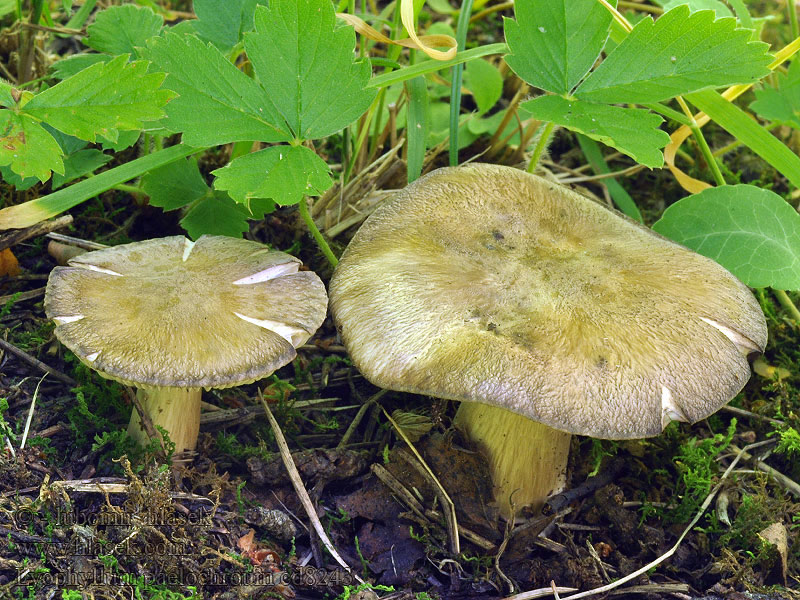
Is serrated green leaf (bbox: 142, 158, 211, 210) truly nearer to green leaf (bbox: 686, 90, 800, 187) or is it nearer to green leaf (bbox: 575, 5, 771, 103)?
green leaf (bbox: 575, 5, 771, 103)

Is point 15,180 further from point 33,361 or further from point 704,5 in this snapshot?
point 704,5

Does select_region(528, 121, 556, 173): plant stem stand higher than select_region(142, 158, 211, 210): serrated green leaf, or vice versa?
select_region(528, 121, 556, 173): plant stem

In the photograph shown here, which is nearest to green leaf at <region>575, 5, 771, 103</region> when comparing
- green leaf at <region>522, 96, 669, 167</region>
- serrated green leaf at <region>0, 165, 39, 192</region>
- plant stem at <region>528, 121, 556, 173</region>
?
green leaf at <region>522, 96, 669, 167</region>

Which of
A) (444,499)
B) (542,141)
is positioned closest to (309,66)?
(542,141)

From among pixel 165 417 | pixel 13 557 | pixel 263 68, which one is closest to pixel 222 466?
pixel 165 417

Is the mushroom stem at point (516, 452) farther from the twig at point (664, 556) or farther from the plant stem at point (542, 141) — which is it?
the plant stem at point (542, 141)

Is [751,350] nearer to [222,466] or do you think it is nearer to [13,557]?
[222,466]

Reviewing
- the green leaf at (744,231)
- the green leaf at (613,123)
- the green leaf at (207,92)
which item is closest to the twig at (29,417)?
the green leaf at (207,92)

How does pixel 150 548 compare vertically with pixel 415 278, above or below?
below
